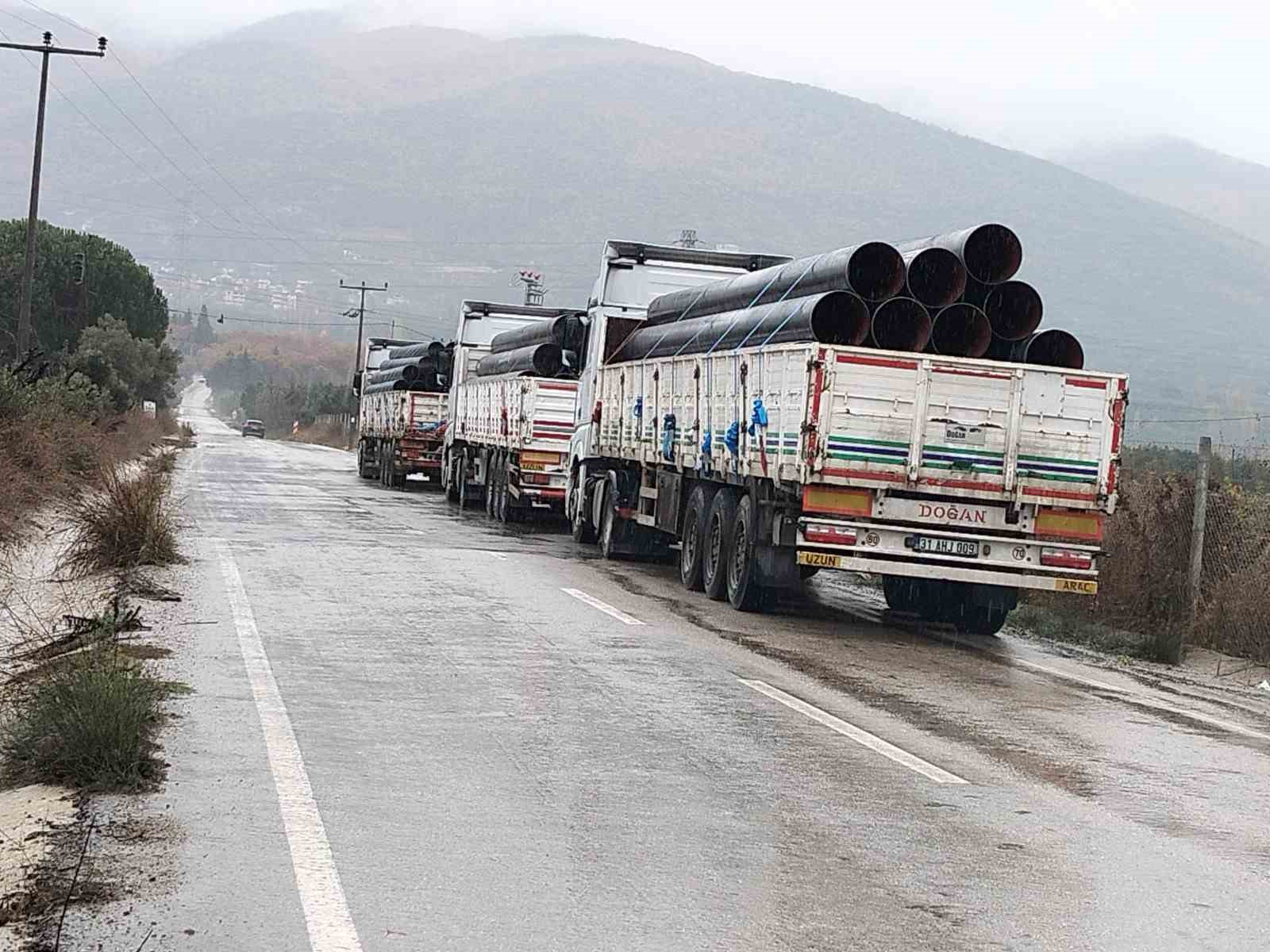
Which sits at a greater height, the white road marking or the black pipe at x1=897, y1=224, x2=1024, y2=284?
the black pipe at x1=897, y1=224, x2=1024, y2=284

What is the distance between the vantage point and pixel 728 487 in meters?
15.9

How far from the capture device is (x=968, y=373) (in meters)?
13.4

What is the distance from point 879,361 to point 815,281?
164 cm

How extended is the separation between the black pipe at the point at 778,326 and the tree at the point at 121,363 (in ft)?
116

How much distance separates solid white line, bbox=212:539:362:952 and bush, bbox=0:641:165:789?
1.95ft

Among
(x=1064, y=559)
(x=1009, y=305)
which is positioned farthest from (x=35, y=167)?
(x=1064, y=559)

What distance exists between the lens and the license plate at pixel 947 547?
13.5 metres

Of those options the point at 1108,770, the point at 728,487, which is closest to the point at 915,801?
the point at 1108,770

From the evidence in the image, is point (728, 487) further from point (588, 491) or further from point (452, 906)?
point (452, 906)

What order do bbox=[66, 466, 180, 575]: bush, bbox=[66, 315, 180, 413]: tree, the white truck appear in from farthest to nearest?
1. bbox=[66, 315, 180, 413]: tree
2. bbox=[66, 466, 180, 575]: bush
3. the white truck

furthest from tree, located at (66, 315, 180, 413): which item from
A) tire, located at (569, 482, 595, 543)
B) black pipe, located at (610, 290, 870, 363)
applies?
black pipe, located at (610, 290, 870, 363)

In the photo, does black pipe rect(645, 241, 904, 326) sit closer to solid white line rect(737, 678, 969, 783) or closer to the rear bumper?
the rear bumper

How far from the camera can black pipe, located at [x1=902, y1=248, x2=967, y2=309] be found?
13836mm

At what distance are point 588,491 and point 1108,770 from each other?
14.1 metres
